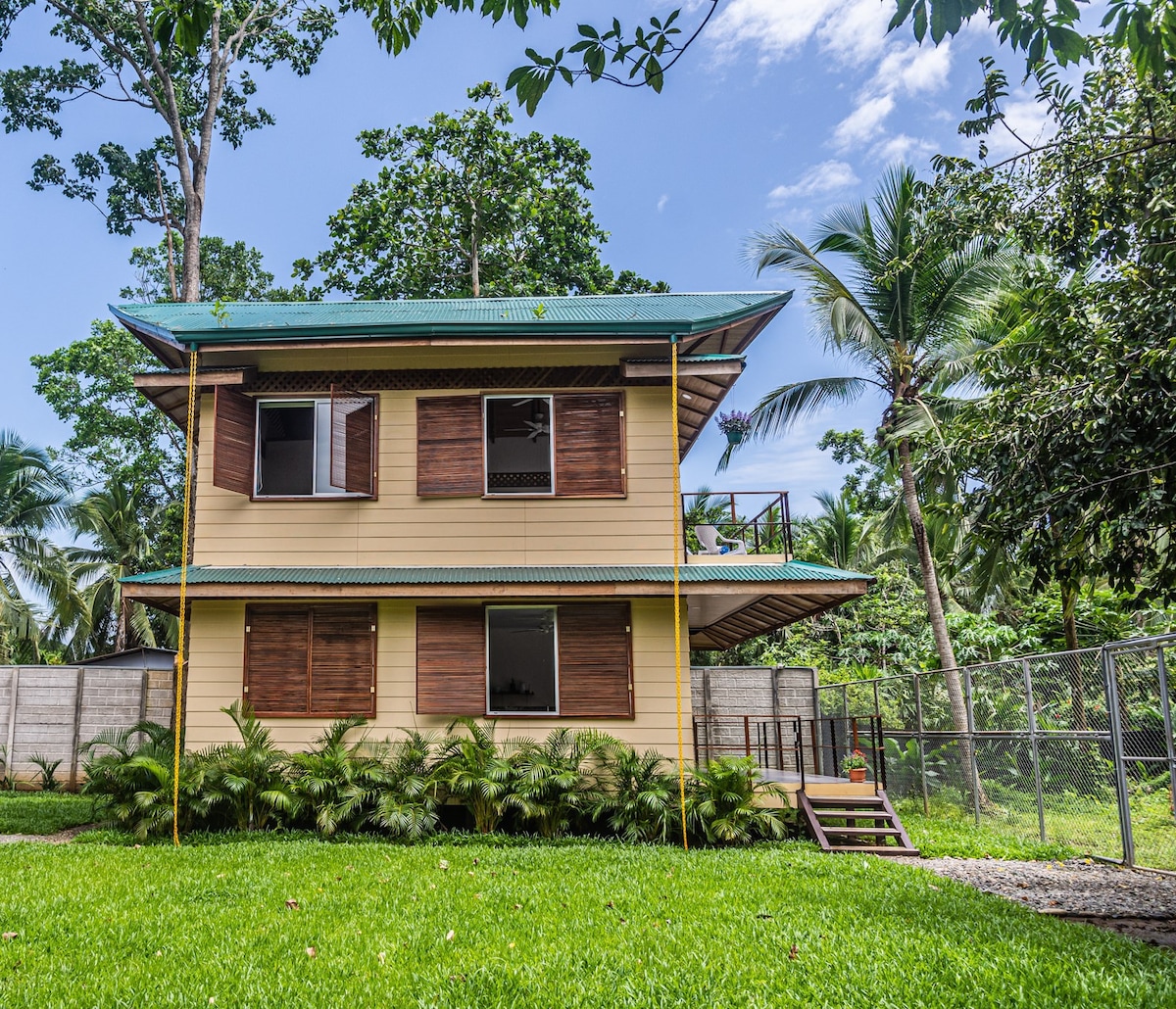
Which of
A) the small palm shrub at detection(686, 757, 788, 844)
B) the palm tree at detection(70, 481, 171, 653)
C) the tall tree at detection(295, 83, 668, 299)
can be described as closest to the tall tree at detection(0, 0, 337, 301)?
the tall tree at detection(295, 83, 668, 299)

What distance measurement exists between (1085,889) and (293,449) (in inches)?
404

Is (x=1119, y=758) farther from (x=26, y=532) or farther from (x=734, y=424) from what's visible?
(x=26, y=532)

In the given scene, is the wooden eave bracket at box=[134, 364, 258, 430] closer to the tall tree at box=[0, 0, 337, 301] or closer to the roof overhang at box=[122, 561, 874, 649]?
the roof overhang at box=[122, 561, 874, 649]

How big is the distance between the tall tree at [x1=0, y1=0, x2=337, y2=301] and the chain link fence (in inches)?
682

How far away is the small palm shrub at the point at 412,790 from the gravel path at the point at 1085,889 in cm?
523

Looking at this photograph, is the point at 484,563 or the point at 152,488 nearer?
the point at 484,563

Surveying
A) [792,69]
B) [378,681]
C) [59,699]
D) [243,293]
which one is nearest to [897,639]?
[378,681]

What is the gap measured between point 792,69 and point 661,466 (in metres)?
46.4

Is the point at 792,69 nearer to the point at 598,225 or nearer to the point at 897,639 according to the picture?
the point at 598,225

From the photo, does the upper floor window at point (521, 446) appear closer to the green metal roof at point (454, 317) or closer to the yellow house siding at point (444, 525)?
the yellow house siding at point (444, 525)

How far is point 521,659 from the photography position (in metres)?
12.1

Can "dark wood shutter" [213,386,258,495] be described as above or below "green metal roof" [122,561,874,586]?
above

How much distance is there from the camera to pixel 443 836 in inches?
426

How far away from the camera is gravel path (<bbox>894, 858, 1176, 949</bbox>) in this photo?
7.27 metres
